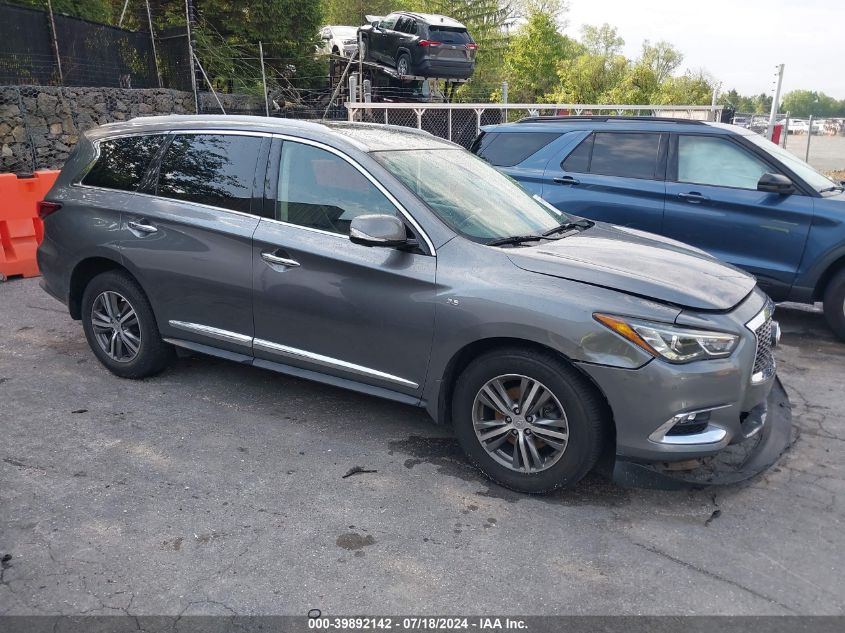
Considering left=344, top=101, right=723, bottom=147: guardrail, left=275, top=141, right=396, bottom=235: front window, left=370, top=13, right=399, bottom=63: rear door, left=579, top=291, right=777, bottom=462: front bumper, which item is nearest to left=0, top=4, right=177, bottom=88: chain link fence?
left=344, top=101, right=723, bottom=147: guardrail

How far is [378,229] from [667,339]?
1.52 m

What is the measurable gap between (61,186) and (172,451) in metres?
2.47

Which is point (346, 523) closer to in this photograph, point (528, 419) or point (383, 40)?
point (528, 419)

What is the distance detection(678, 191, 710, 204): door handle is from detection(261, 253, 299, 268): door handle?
420 cm

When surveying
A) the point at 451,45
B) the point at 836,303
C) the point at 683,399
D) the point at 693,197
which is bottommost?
the point at 836,303

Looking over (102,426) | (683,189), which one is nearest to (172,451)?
(102,426)

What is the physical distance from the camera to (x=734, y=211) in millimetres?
6418

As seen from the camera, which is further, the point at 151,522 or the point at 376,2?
the point at 376,2

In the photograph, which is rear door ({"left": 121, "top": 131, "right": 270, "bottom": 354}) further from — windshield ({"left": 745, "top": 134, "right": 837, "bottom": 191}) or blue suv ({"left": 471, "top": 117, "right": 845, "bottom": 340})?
windshield ({"left": 745, "top": 134, "right": 837, "bottom": 191})

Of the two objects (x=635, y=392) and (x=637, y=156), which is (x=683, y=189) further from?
(x=635, y=392)

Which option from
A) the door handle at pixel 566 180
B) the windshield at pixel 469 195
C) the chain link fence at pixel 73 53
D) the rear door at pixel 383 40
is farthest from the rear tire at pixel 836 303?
the rear door at pixel 383 40

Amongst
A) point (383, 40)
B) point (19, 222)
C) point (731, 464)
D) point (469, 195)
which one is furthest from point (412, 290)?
point (383, 40)

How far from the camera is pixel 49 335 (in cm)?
609

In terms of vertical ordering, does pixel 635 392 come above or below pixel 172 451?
above
